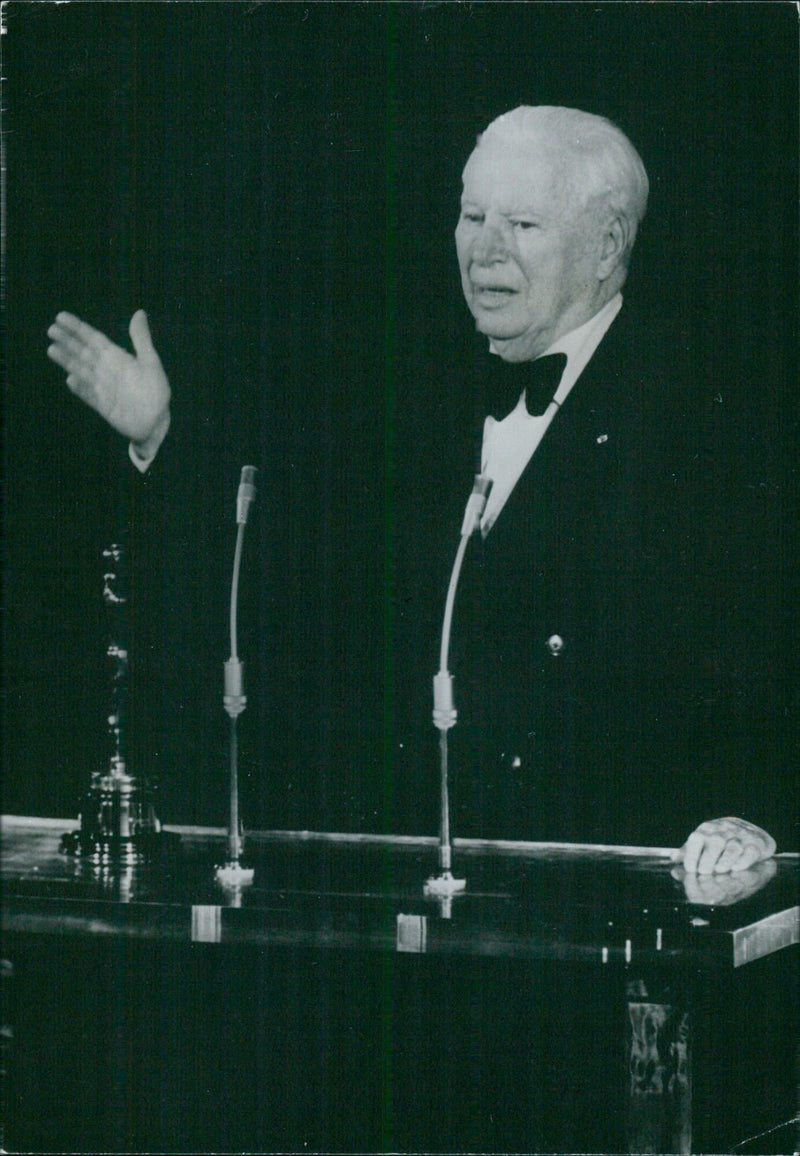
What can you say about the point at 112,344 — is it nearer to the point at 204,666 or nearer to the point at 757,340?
the point at 204,666

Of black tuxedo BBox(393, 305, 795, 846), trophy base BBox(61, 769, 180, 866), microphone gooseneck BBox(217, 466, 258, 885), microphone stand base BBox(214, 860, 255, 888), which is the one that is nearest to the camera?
microphone stand base BBox(214, 860, 255, 888)

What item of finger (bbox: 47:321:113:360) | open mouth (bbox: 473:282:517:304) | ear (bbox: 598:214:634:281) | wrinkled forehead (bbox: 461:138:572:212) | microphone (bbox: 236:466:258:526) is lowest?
microphone (bbox: 236:466:258:526)

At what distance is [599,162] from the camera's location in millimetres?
3920

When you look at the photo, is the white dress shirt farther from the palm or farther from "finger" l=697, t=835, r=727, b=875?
"finger" l=697, t=835, r=727, b=875

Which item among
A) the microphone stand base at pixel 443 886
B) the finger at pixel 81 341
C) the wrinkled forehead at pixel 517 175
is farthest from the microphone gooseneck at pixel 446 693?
the finger at pixel 81 341

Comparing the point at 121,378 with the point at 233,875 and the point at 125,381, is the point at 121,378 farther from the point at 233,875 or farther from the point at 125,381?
the point at 233,875

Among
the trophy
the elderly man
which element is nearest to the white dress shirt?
the elderly man

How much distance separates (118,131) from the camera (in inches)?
174

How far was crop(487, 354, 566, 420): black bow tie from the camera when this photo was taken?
397 centimetres

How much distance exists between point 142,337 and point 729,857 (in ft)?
7.09

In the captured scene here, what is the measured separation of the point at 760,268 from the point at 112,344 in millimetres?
1767

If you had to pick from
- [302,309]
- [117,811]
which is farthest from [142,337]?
[117,811]

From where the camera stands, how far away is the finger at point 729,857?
3236 mm

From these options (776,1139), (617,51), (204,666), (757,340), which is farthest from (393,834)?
(617,51)
